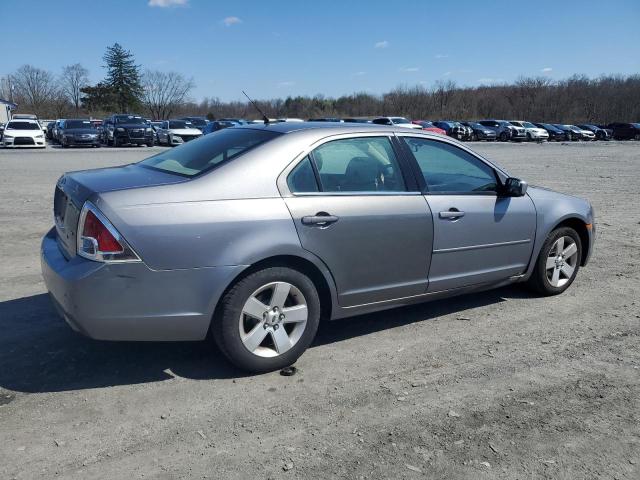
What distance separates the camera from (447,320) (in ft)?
15.9

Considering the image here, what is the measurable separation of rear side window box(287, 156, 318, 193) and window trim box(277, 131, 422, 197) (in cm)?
2

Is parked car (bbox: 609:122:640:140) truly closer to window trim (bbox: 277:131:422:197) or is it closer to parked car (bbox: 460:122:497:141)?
parked car (bbox: 460:122:497:141)

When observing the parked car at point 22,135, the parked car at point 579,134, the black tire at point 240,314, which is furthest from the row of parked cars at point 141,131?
the black tire at point 240,314

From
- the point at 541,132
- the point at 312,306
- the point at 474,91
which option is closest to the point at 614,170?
the point at 312,306

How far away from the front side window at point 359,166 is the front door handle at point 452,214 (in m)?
0.40

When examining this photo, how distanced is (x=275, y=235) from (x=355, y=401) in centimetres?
115

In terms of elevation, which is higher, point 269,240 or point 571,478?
point 269,240

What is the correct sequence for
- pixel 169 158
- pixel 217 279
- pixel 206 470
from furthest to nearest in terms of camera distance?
pixel 169 158 < pixel 217 279 < pixel 206 470

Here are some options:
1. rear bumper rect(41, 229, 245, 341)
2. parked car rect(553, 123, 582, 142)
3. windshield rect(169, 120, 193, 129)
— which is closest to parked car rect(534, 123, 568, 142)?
parked car rect(553, 123, 582, 142)

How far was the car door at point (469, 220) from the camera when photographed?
4410 millimetres

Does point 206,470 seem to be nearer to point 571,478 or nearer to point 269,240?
point 269,240

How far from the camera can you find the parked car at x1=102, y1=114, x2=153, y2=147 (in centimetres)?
3195

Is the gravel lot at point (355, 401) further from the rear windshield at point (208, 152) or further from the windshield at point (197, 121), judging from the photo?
the windshield at point (197, 121)

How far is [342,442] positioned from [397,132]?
8.22 feet
